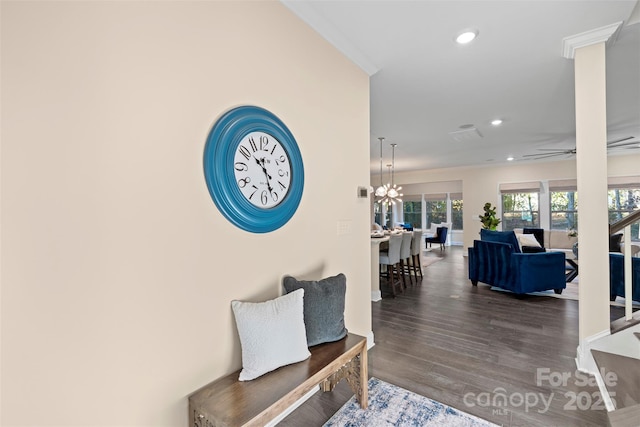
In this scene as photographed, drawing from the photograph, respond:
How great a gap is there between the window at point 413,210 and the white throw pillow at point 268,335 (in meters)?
9.83

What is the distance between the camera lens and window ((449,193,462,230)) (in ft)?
32.7

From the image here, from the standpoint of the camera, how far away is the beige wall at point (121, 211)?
3.13 feet

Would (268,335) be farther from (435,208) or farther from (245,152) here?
(435,208)

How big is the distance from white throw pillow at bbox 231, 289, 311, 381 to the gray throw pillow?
0.16 m

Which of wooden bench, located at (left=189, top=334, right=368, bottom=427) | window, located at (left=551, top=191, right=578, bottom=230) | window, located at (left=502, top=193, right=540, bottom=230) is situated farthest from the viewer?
window, located at (left=502, top=193, right=540, bottom=230)

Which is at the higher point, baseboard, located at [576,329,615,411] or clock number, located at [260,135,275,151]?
clock number, located at [260,135,275,151]

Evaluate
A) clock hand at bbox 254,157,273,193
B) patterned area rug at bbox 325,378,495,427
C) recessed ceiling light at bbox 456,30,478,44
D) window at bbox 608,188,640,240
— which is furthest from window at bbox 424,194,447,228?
clock hand at bbox 254,157,273,193

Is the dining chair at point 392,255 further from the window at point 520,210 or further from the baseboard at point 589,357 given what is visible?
the window at point 520,210

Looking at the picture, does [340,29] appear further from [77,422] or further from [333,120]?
[77,422]

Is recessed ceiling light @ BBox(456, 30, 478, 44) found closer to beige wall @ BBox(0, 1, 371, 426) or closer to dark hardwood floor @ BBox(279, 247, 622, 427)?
beige wall @ BBox(0, 1, 371, 426)

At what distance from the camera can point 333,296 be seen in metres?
1.88

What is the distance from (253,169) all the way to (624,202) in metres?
8.91

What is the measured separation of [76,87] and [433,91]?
3.27 meters

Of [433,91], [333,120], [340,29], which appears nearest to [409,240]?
[433,91]
